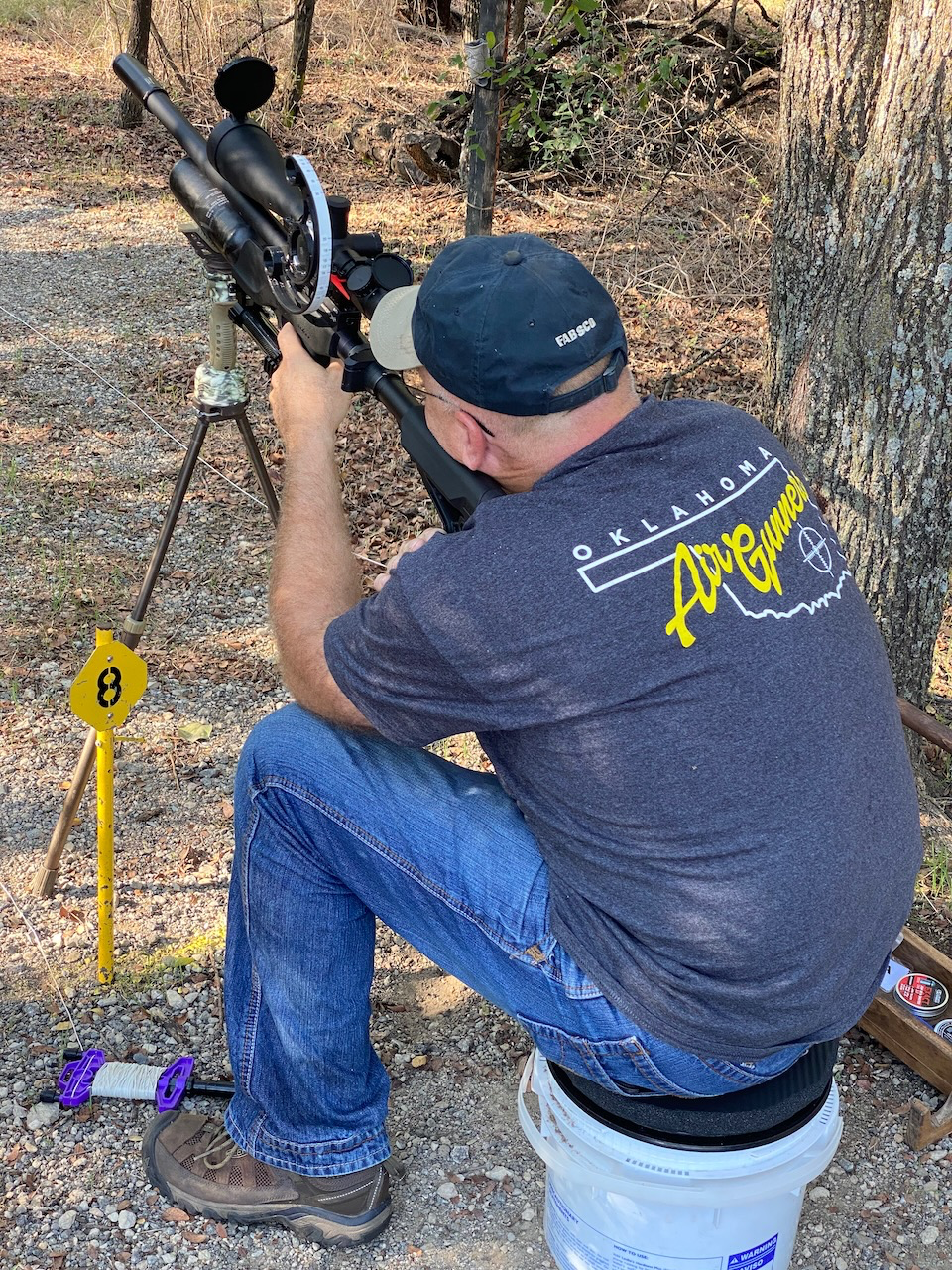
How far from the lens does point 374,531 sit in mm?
4469

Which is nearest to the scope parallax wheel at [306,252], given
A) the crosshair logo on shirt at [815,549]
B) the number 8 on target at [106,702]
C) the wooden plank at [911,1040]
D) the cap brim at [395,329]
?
the cap brim at [395,329]

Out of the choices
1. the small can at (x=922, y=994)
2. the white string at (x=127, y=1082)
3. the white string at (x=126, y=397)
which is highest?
the small can at (x=922, y=994)

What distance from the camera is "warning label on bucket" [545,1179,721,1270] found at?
1756 mm

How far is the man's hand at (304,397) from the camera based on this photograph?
2.08 m

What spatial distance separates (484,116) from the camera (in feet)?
14.5

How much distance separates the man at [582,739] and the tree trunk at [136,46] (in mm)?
7786

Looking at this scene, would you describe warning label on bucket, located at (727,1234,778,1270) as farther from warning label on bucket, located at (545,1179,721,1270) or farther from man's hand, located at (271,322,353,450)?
man's hand, located at (271,322,353,450)

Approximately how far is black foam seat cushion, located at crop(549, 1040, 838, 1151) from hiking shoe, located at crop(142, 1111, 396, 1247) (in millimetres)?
550

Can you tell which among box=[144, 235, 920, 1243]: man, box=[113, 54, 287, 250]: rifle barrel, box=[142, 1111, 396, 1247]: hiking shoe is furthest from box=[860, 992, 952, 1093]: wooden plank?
box=[113, 54, 287, 250]: rifle barrel

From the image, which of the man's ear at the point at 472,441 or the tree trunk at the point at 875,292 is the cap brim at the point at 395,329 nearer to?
the man's ear at the point at 472,441

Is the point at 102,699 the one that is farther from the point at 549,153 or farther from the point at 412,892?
the point at 549,153

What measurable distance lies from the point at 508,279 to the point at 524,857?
796 millimetres

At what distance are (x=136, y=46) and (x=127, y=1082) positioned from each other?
8594 mm

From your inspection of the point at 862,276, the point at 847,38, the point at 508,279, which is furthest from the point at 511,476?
the point at 847,38
